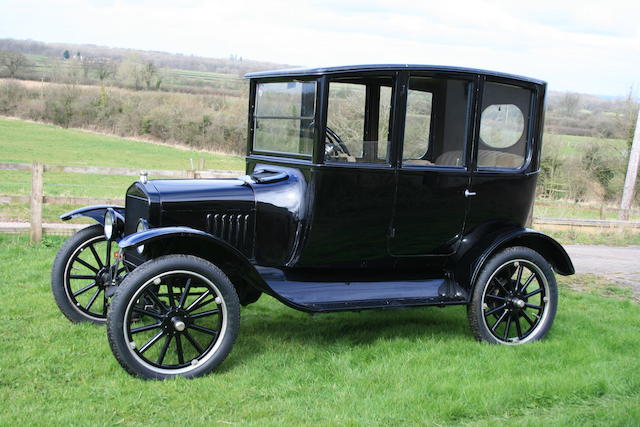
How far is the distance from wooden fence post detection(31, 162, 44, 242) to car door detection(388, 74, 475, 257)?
5.54m

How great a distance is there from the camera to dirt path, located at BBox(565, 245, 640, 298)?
8.24 metres

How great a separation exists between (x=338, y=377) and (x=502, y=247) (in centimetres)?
186

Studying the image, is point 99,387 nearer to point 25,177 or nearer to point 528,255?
point 528,255

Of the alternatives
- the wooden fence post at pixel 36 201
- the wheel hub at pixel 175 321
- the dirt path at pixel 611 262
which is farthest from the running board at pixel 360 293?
the wooden fence post at pixel 36 201

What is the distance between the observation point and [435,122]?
17.2ft

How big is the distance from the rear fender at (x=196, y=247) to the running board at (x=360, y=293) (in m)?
0.24

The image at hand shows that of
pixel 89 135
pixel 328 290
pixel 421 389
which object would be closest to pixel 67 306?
pixel 328 290

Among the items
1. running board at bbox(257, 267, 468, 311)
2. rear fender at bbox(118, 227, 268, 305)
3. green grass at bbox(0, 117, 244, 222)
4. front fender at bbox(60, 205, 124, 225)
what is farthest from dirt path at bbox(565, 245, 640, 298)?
green grass at bbox(0, 117, 244, 222)

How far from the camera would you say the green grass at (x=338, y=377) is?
11.9 feet

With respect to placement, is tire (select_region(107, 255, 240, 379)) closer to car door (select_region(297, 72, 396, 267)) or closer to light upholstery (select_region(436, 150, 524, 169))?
car door (select_region(297, 72, 396, 267))

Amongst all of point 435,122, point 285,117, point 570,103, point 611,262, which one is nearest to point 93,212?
point 285,117

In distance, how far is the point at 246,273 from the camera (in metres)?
4.31

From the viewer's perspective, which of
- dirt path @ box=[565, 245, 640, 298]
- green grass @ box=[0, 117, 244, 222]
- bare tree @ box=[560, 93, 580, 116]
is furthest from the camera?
bare tree @ box=[560, 93, 580, 116]

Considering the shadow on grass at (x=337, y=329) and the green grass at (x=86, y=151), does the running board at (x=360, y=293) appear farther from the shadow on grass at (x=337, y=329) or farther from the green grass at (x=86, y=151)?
the green grass at (x=86, y=151)
